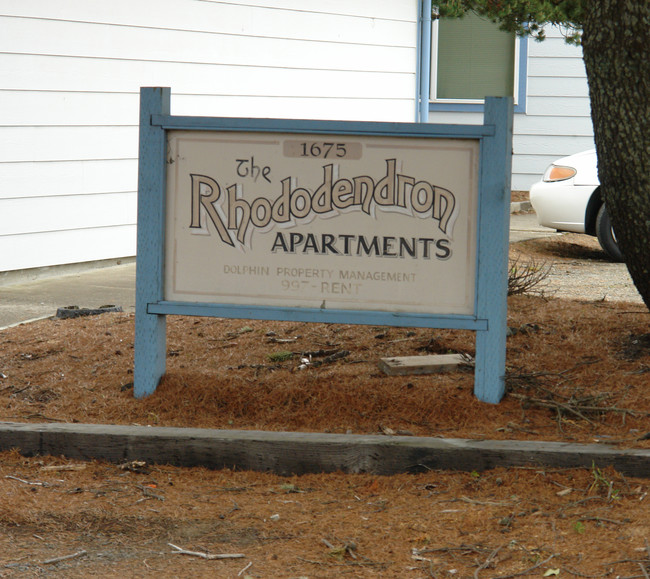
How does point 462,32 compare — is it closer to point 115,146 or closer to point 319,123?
point 115,146

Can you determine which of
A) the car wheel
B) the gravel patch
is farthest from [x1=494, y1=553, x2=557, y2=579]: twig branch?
the car wheel

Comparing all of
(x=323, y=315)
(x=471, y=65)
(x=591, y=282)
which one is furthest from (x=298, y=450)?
(x=471, y=65)

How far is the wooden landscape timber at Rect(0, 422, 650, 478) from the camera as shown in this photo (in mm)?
3895

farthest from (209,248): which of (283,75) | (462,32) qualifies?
(462,32)

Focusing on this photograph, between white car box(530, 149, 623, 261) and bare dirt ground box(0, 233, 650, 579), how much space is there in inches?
171

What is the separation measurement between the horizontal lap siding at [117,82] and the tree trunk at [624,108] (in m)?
5.64

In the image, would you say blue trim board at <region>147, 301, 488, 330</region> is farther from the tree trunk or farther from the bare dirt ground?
the tree trunk

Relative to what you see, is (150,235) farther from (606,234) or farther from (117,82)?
(606,234)

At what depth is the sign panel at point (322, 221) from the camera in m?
4.58

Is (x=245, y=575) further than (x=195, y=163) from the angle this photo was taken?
No

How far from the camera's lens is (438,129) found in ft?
14.8

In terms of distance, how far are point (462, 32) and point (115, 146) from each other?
27.4ft

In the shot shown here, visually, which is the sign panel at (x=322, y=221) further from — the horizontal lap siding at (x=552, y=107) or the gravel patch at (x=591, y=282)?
the horizontal lap siding at (x=552, y=107)

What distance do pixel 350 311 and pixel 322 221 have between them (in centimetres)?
45
